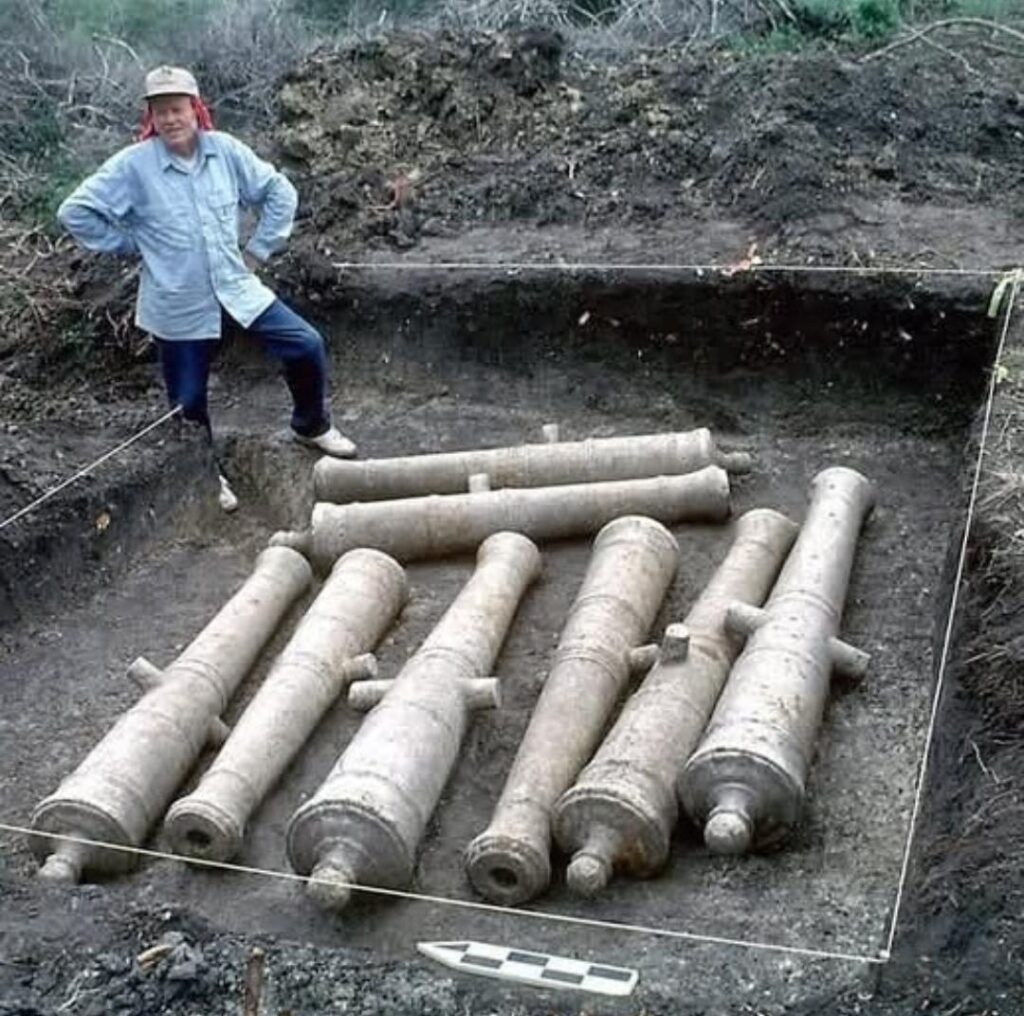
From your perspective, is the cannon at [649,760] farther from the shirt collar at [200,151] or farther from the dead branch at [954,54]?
the dead branch at [954,54]

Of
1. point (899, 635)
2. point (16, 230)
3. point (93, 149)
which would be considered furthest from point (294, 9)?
point (899, 635)

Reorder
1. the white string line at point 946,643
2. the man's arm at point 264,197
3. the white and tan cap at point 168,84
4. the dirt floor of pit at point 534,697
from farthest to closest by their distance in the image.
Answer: the man's arm at point 264,197
the white and tan cap at point 168,84
the dirt floor of pit at point 534,697
the white string line at point 946,643

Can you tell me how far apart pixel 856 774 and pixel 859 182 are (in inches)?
228

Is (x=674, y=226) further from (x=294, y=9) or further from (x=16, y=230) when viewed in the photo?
(x=294, y=9)

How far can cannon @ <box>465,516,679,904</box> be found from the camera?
6281 mm

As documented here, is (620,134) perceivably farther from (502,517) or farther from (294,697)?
(294,697)

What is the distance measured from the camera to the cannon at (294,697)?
6.71 metres

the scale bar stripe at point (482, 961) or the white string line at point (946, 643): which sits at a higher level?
the scale bar stripe at point (482, 961)

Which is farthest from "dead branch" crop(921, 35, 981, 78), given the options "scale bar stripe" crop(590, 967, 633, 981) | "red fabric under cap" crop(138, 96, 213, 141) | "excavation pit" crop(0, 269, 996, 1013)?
"scale bar stripe" crop(590, 967, 633, 981)

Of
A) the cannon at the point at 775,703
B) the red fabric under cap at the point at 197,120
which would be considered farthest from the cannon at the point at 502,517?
the red fabric under cap at the point at 197,120

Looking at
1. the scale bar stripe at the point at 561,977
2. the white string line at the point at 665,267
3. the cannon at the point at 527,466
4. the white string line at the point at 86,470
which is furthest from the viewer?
the white string line at the point at 665,267

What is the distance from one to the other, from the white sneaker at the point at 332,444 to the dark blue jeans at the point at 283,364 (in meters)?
0.04

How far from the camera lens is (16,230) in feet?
41.1

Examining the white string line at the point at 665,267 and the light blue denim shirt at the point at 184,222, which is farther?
the white string line at the point at 665,267
